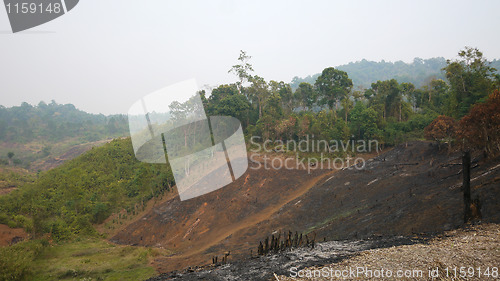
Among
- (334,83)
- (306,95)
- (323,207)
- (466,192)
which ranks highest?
(334,83)

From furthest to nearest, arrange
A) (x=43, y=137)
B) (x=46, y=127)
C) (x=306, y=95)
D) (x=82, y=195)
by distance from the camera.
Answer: (x=46, y=127), (x=43, y=137), (x=306, y=95), (x=82, y=195)

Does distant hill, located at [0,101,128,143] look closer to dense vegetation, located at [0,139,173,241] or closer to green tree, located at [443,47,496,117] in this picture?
dense vegetation, located at [0,139,173,241]

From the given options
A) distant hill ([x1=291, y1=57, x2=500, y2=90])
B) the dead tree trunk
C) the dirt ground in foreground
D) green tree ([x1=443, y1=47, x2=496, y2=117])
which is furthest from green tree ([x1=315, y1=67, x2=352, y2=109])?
distant hill ([x1=291, y1=57, x2=500, y2=90])

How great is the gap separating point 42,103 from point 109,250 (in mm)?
135748

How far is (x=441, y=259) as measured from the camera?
6.21 meters

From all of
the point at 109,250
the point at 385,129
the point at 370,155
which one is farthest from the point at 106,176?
the point at 385,129

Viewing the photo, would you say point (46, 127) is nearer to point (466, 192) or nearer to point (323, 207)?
point (323, 207)

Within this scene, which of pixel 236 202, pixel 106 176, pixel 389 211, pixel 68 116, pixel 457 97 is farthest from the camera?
pixel 68 116

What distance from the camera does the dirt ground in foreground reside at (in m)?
5.73

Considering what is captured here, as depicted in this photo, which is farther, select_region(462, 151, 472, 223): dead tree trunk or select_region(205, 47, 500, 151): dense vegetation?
select_region(205, 47, 500, 151): dense vegetation

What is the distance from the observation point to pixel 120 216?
24.9 m

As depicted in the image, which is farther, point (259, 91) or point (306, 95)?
point (306, 95)

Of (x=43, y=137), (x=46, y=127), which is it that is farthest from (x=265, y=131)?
(x=46, y=127)

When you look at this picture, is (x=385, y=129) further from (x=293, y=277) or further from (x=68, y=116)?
(x=68, y=116)
